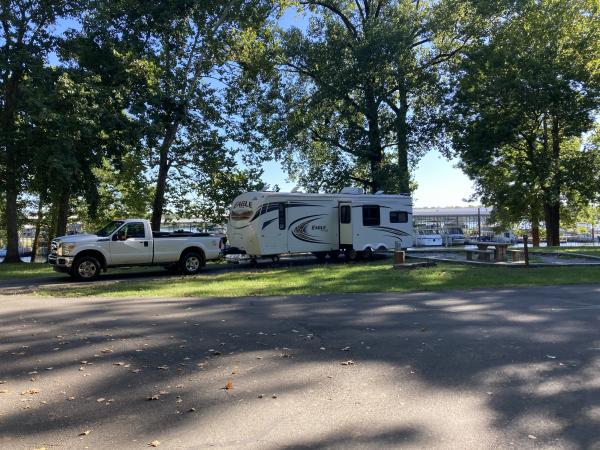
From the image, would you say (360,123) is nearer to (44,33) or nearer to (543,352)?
(44,33)

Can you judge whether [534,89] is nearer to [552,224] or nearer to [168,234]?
[552,224]

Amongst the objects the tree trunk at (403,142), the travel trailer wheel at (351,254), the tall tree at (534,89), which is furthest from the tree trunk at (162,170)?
the tall tree at (534,89)

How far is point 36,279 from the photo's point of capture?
17547 millimetres

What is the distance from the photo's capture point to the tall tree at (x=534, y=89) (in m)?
27.7

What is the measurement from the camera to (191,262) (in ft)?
62.1

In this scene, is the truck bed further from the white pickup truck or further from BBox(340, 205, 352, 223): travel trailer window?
BBox(340, 205, 352, 223): travel trailer window

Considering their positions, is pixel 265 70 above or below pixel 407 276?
above

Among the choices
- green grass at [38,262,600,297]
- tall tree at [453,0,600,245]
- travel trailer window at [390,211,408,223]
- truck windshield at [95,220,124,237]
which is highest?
tall tree at [453,0,600,245]

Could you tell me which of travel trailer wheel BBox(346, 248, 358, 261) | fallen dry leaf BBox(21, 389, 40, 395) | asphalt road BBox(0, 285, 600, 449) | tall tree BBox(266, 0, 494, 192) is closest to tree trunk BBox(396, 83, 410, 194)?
tall tree BBox(266, 0, 494, 192)

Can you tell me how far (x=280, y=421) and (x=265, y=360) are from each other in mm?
1849

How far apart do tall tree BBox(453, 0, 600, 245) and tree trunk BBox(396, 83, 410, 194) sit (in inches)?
119

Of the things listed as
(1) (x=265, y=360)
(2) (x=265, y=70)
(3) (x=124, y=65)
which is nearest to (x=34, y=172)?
(3) (x=124, y=65)

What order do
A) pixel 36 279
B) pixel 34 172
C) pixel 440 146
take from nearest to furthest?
pixel 36 279 < pixel 34 172 < pixel 440 146

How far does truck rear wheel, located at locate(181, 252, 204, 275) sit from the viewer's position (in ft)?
61.4
